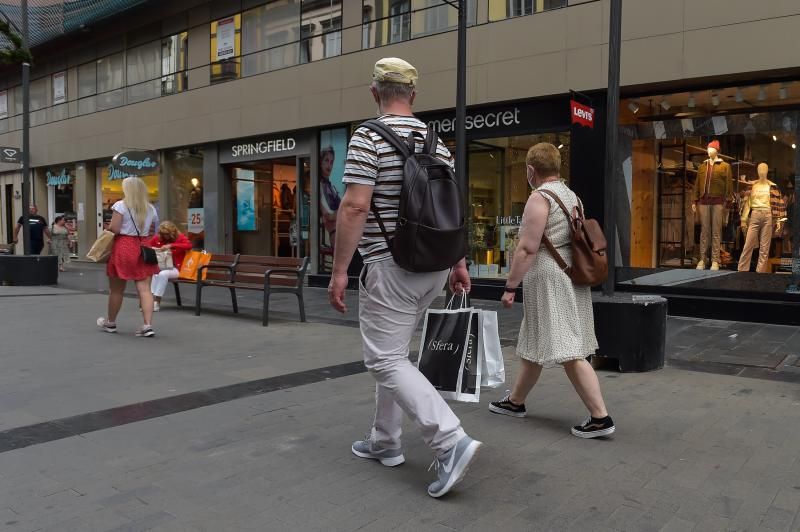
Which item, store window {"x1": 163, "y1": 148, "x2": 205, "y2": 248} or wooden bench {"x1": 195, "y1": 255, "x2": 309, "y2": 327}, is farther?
store window {"x1": 163, "y1": 148, "x2": 205, "y2": 248}

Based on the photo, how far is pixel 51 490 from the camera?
3.11 m

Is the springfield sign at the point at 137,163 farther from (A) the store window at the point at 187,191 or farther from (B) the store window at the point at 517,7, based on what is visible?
(B) the store window at the point at 517,7

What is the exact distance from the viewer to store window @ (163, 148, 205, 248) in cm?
1842

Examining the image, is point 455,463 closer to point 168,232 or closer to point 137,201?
point 137,201

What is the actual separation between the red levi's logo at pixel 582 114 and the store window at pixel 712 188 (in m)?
1.24

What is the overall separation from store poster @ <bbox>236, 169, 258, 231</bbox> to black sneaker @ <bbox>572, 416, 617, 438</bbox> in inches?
595

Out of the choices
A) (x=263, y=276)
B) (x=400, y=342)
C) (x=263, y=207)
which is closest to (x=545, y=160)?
(x=400, y=342)

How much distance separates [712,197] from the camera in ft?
35.1

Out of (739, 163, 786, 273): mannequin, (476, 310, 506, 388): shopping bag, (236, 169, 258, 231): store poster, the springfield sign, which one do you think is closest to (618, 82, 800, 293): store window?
(739, 163, 786, 273): mannequin

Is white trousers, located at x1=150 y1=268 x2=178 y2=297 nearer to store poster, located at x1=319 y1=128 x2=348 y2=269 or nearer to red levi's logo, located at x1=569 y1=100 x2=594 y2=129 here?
store poster, located at x1=319 y1=128 x2=348 y2=269

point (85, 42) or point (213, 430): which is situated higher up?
point (85, 42)

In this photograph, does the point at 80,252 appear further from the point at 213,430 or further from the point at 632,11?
the point at 213,430

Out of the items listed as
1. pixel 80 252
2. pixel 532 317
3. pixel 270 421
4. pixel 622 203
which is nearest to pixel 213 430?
pixel 270 421

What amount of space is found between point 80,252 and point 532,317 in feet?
72.7
